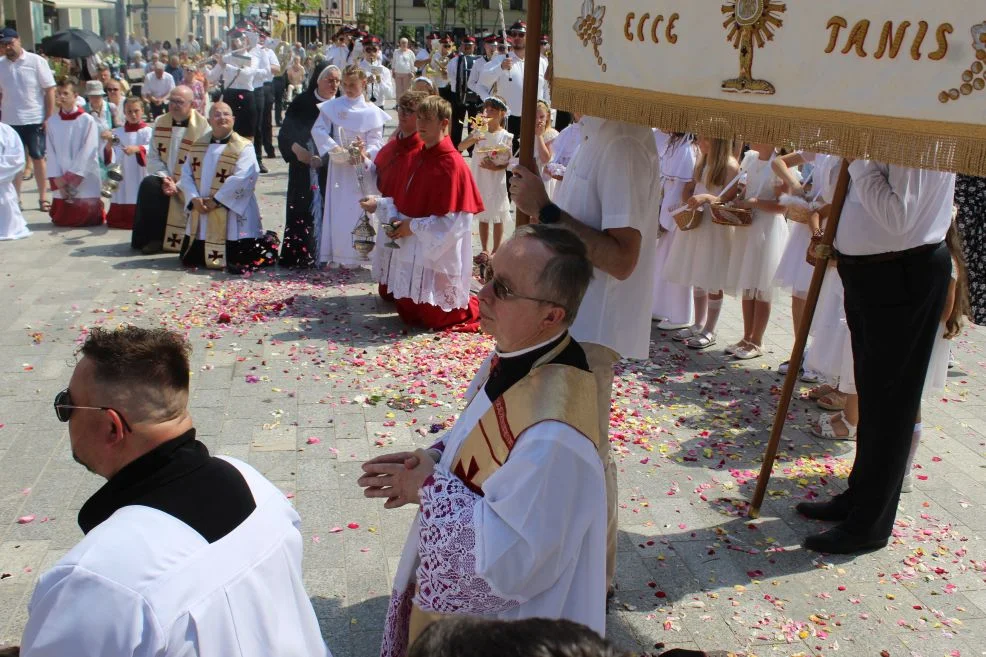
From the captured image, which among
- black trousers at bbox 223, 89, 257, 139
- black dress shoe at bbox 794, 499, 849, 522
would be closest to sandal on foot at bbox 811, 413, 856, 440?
black dress shoe at bbox 794, 499, 849, 522

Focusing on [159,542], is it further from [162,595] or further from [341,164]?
[341,164]

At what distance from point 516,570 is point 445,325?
5.53m

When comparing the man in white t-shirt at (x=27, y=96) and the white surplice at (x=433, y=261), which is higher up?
the man in white t-shirt at (x=27, y=96)

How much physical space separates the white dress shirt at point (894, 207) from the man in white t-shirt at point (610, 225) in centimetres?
92

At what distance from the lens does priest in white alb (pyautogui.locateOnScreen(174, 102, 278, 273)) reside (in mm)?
9328

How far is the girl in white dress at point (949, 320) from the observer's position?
4287 mm

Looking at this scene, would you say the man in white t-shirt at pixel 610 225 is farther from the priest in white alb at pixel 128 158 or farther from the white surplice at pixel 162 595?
the priest in white alb at pixel 128 158

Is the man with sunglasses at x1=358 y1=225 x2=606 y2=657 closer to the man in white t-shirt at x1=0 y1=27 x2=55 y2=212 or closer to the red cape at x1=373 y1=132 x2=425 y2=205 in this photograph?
the red cape at x1=373 y1=132 x2=425 y2=205

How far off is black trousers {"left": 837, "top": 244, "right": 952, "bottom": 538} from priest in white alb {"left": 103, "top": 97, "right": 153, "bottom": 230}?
30.7 ft

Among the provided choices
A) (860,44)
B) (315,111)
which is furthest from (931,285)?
(315,111)

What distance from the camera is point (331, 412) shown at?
575 cm

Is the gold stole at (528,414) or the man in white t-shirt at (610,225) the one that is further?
the man in white t-shirt at (610,225)

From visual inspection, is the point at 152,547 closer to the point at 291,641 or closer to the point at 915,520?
the point at 291,641

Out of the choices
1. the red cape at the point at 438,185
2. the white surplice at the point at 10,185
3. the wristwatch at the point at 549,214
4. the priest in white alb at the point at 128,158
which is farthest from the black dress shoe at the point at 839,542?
the white surplice at the point at 10,185
